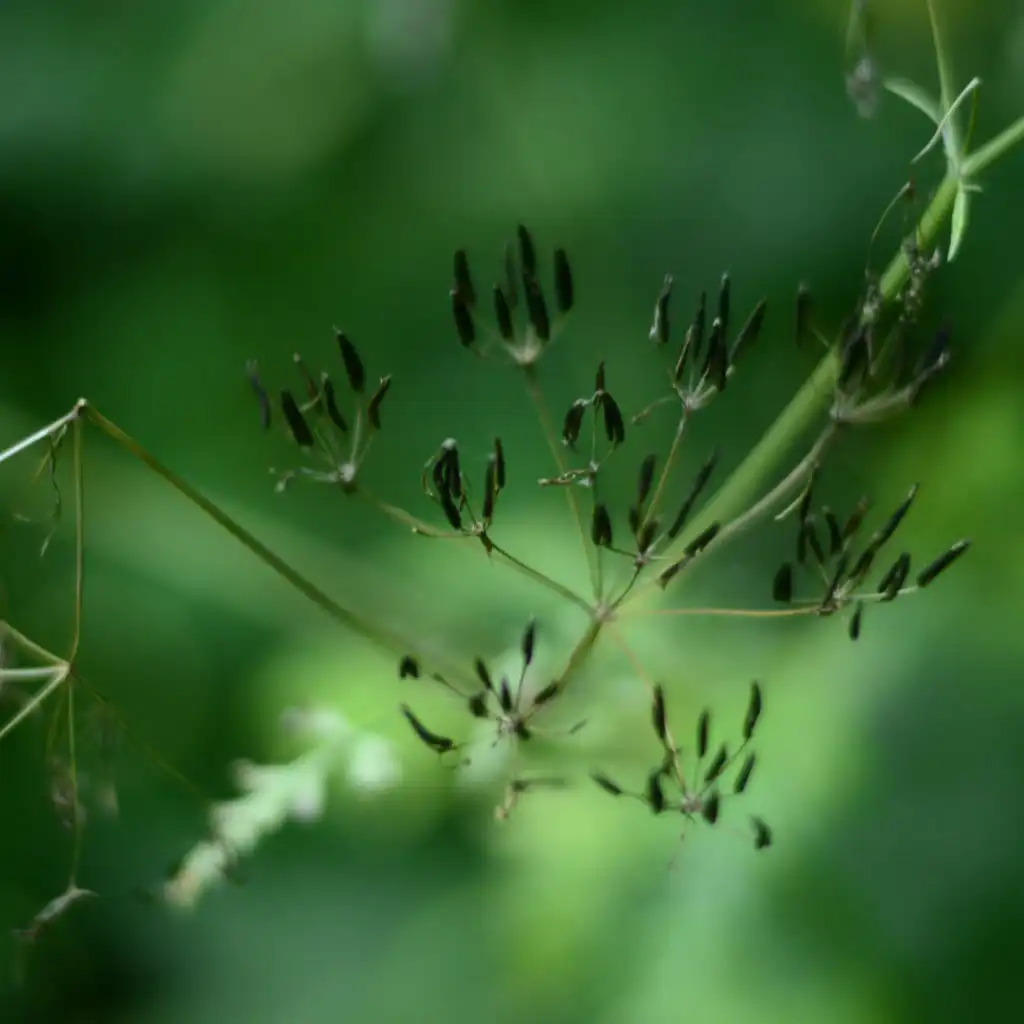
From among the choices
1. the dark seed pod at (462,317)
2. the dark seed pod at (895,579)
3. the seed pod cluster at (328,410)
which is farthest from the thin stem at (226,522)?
the dark seed pod at (895,579)

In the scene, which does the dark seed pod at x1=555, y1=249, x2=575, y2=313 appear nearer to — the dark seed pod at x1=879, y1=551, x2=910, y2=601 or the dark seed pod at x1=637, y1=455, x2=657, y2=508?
the dark seed pod at x1=637, y1=455, x2=657, y2=508

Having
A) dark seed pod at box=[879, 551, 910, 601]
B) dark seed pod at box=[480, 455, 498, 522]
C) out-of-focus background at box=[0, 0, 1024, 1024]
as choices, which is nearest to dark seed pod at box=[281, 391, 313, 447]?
dark seed pod at box=[480, 455, 498, 522]

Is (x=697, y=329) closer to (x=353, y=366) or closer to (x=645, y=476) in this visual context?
(x=645, y=476)

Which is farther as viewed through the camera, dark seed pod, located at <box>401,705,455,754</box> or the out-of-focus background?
the out-of-focus background

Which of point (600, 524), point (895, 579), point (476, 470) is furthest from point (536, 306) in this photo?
point (476, 470)

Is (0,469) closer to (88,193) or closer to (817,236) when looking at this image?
(88,193)
